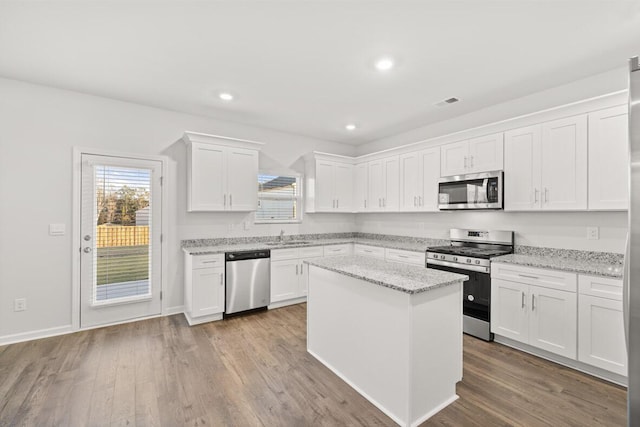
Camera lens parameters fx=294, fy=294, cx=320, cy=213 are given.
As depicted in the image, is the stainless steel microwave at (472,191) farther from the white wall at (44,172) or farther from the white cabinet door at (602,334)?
the white wall at (44,172)

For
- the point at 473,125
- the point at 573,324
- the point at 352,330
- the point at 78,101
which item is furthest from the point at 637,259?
the point at 78,101

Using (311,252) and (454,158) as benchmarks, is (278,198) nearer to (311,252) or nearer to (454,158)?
(311,252)

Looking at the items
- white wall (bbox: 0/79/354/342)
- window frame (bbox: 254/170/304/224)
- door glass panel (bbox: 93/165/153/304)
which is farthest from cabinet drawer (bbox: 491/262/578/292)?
door glass panel (bbox: 93/165/153/304)

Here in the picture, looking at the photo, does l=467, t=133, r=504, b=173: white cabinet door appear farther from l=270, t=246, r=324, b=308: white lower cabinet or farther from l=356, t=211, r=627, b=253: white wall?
l=270, t=246, r=324, b=308: white lower cabinet

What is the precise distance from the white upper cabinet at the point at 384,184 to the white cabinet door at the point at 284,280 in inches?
67.4

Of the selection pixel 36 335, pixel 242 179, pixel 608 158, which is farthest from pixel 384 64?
pixel 36 335

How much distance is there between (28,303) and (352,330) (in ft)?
11.6

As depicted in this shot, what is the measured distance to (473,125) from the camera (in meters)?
4.06

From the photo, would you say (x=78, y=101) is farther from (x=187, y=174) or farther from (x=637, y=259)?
(x=637, y=259)

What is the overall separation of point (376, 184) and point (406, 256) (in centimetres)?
145

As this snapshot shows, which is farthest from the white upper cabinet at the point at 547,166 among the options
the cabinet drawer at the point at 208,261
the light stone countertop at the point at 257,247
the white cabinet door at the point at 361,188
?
the cabinet drawer at the point at 208,261

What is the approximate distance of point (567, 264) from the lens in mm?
2746

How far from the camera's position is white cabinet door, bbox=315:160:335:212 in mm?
5086

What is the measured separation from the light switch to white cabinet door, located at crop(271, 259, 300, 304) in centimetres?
247
